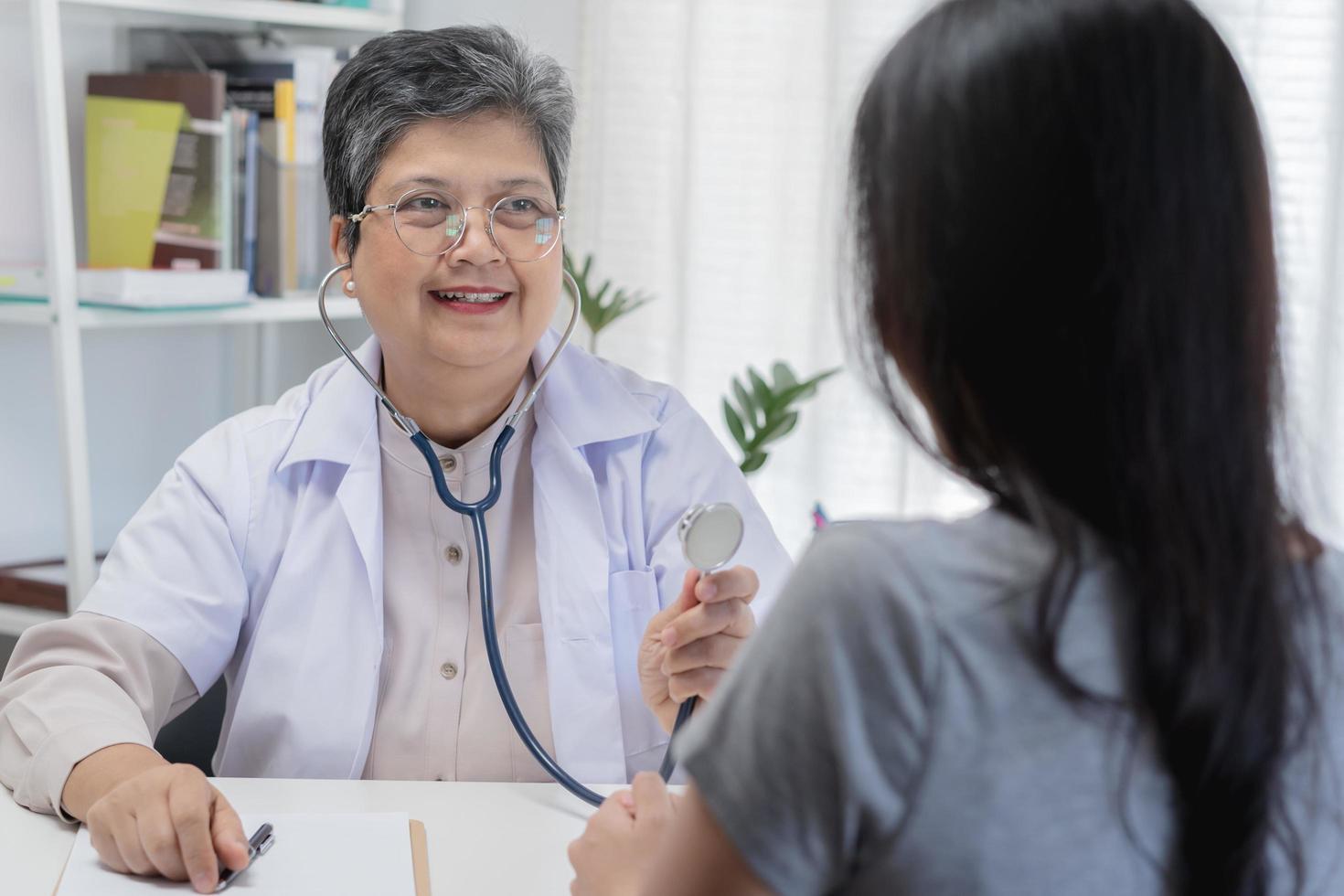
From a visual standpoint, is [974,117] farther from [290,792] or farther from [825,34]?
[825,34]

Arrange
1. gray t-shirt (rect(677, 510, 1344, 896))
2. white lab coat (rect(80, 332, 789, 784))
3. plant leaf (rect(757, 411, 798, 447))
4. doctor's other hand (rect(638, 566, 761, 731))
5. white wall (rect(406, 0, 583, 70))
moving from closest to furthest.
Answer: gray t-shirt (rect(677, 510, 1344, 896)) < doctor's other hand (rect(638, 566, 761, 731)) < white lab coat (rect(80, 332, 789, 784)) < plant leaf (rect(757, 411, 798, 447)) < white wall (rect(406, 0, 583, 70))

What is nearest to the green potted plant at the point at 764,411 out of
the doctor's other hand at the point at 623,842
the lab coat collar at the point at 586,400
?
the lab coat collar at the point at 586,400

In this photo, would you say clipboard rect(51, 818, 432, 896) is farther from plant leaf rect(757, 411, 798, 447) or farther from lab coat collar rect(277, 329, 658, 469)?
plant leaf rect(757, 411, 798, 447)

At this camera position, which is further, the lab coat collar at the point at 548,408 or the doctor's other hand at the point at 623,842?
the lab coat collar at the point at 548,408

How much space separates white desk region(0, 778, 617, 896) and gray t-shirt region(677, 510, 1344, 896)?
517mm

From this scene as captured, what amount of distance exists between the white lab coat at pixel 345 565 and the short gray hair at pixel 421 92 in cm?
22

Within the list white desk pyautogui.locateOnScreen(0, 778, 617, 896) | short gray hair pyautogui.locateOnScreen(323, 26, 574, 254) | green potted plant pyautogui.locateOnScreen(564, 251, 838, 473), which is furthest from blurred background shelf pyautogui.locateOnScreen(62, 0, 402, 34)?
white desk pyautogui.locateOnScreen(0, 778, 617, 896)

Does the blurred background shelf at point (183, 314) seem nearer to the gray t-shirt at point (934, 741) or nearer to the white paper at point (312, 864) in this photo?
the white paper at point (312, 864)

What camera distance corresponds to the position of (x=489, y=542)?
1.39m

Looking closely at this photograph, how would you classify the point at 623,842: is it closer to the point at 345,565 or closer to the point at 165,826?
the point at 165,826

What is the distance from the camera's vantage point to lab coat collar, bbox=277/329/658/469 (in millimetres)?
1387

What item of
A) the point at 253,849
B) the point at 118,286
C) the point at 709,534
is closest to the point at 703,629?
the point at 709,534

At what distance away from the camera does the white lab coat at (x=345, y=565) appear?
1289mm

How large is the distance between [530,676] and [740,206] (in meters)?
1.32
